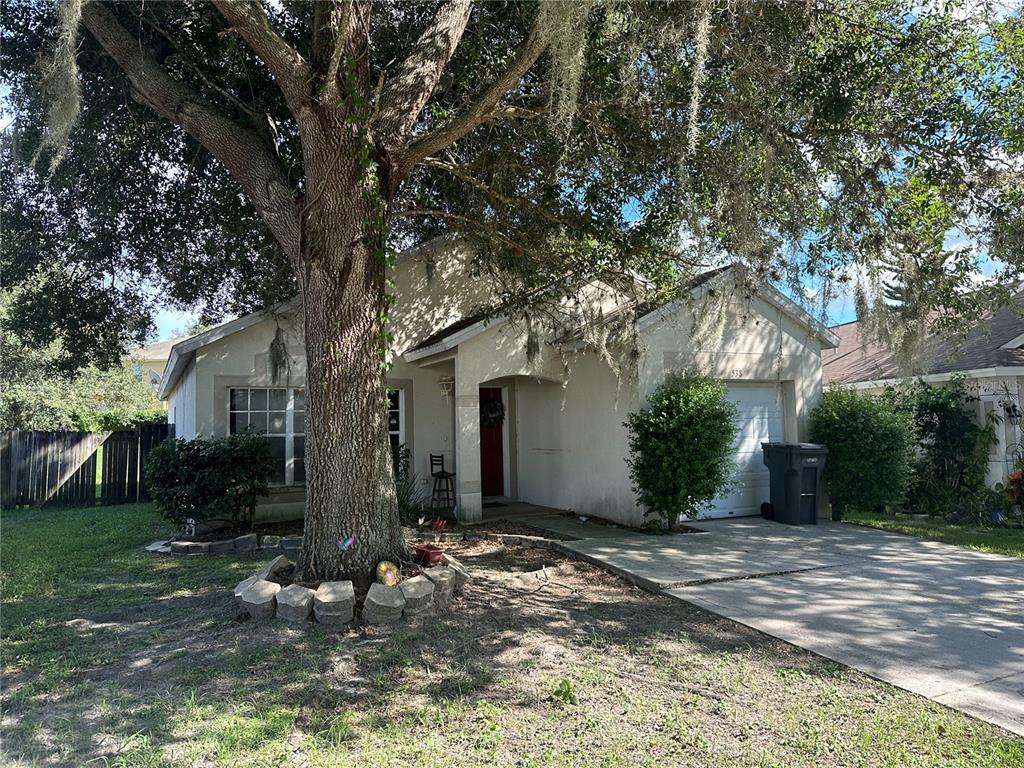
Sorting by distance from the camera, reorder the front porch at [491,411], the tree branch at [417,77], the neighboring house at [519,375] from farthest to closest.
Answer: the front porch at [491,411] → the neighboring house at [519,375] → the tree branch at [417,77]

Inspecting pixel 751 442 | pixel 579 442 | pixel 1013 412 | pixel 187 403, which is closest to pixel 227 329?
pixel 187 403

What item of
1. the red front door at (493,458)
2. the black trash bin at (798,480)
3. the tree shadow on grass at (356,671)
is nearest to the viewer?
the tree shadow on grass at (356,671)

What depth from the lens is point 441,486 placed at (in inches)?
469

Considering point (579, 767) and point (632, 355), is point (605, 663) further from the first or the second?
point (632, 355)

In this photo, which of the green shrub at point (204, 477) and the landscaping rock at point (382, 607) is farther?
the green shrub at point (204, 477)

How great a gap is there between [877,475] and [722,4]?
7.23 meters

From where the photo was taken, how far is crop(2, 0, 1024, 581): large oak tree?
222 inches

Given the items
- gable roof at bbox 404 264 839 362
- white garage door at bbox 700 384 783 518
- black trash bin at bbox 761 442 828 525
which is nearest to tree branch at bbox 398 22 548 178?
gable roof at bbox 404 264 839 362

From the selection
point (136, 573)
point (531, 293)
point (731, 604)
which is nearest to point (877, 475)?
point (731, 604)

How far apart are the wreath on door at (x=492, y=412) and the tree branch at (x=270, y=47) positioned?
7979mm

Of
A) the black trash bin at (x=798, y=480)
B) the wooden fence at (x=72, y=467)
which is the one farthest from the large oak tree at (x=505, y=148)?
the wooden fence at (x=72, y=467)

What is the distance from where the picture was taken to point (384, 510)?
229 inches

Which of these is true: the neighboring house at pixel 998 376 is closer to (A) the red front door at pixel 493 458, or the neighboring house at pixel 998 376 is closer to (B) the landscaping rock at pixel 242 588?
(A) the red front door at pixel 493 458

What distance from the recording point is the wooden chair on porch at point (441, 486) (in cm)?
1167
